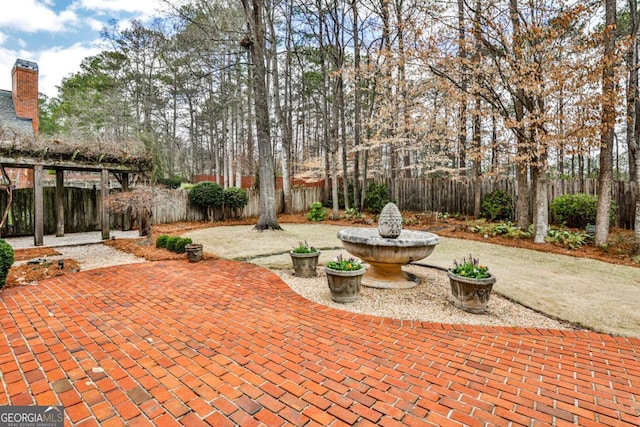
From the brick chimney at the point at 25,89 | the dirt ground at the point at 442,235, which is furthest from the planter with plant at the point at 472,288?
the brick chimney at the point at 25,89

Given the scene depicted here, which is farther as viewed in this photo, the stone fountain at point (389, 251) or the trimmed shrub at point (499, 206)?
the trimmed shrub at point (499, 206)

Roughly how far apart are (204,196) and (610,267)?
12.0 metres

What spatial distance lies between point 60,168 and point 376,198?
1071 centimetres

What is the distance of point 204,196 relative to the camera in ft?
40.1

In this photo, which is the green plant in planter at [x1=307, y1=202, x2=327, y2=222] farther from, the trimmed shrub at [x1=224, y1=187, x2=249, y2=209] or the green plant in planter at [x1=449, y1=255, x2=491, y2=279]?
the green plant in planter at [x1=449, y1=255, x2=491, y2=279]

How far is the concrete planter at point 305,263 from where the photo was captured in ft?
16.7

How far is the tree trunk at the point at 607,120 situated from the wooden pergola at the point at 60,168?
10983 millimetres

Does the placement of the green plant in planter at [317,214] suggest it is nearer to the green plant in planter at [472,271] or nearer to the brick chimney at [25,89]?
the green plant in planter at [472,271]

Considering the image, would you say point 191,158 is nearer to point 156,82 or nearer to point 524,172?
point 156,82

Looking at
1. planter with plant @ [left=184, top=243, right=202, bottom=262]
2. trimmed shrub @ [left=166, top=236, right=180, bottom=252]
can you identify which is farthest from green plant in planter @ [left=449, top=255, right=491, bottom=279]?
trimmed shrub @ [left=166, top=236, right=180, bottom=252]

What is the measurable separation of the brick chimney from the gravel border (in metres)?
16.6

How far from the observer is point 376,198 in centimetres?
1348

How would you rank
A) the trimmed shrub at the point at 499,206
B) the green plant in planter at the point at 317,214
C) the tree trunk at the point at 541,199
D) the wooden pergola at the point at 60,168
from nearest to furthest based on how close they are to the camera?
1. the wooden pergola at the point at 60,168
2. the tree trunk at the point at 541,199
3. the trimmed shrub at the point at 499,206
4. the green plant in planter at the point at 317,214

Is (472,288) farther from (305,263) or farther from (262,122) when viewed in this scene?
(262,122)
